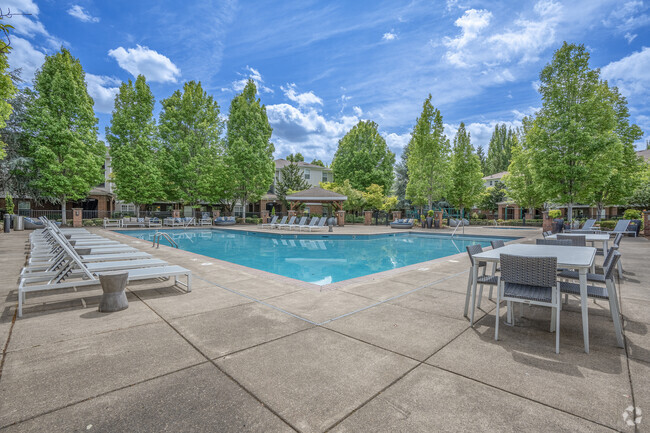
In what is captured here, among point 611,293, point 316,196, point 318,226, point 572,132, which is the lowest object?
point 318,226

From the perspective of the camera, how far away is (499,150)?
179 feet

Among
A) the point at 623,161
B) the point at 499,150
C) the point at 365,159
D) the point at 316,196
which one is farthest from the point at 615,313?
the point at 499,150

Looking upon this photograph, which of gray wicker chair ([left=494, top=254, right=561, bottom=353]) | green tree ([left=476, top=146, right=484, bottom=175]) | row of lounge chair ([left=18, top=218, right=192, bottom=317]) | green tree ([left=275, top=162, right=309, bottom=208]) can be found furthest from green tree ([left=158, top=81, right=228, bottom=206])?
green tree ([left=476, top=146, right=484, bottom=175])

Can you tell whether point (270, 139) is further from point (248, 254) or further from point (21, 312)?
point (21, 312)

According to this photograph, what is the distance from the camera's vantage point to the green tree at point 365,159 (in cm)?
3550

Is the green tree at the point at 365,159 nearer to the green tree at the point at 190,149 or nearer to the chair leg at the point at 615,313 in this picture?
the green tree at the point at 190,149

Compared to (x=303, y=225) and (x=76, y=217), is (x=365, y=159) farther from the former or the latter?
(x=76, y=217)

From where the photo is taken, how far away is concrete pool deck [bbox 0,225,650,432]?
76.6 inches

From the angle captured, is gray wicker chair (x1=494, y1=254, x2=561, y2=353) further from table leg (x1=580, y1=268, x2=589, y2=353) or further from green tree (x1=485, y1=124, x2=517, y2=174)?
green tree (x1=485, y1=124, x2=517, y2=174)

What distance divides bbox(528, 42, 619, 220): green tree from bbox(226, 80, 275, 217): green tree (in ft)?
70.4

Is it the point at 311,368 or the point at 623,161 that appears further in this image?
the point at 623,161

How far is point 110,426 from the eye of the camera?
1851 mm

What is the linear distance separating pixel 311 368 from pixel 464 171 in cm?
3135

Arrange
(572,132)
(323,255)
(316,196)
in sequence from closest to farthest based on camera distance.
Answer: (323,255) < (572,132) < (316,196)
